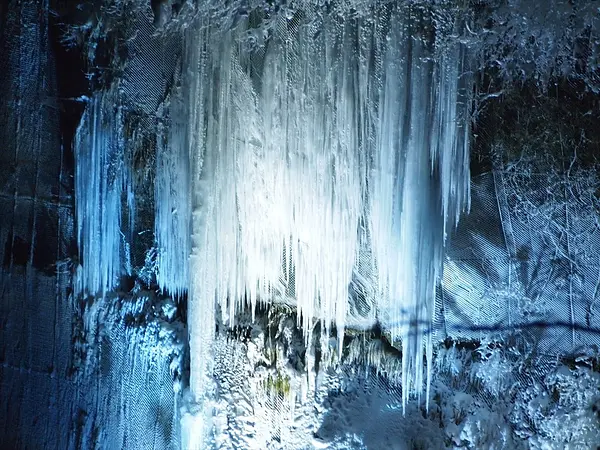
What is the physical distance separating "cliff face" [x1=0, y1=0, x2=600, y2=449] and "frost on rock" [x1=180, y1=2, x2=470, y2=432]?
25 millimetres

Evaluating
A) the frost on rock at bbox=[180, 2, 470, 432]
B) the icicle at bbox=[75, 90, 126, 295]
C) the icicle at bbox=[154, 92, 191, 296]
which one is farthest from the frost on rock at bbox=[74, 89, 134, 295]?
the frost on rock at bbox=[180, 2, 470, 432]

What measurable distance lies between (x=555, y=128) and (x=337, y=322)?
154 centimetres

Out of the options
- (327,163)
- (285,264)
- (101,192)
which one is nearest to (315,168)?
(327,163)

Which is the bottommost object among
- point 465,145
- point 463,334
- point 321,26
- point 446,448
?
point 446,448

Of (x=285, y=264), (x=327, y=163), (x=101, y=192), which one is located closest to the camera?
(x=327, y=163)

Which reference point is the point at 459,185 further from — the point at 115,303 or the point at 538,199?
the point at 115,303

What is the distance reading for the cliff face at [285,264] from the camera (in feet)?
10.3

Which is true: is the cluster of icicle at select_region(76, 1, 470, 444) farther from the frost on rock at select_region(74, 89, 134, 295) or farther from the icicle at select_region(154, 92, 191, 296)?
the frost on rock at select_region(74, 89, 134, 295)

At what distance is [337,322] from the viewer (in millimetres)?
3211

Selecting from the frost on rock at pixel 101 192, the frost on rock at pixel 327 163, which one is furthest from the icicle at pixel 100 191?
the frost on rock at pixel 327 163

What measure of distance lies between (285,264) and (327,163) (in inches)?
25.1

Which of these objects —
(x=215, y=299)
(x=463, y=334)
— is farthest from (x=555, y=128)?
(x=215, y=299)

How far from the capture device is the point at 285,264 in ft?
11.0

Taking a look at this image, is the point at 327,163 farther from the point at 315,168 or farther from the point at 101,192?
the point at 101,192
